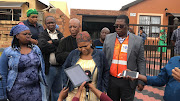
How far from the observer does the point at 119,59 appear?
2914mm

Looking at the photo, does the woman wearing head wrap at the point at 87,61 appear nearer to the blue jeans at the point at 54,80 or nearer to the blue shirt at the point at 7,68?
the blue shirt at the point at 7,68

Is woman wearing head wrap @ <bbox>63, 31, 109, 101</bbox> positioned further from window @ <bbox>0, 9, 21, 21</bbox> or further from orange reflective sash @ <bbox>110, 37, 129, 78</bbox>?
window @ <bbox>0, 9, 21, 21</bbox>

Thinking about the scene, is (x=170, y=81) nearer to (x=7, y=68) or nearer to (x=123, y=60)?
(x=123, y=60)

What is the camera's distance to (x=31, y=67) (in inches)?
113

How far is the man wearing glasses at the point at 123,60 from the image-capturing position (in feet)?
9.46

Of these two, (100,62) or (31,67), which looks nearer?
(100,62)

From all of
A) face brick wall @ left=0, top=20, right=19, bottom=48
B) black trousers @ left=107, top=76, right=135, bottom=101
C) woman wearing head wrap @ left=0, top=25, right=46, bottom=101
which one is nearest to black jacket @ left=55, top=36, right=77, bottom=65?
woman wearing head wrap @ left=0, top=25, right=46, bottom=101

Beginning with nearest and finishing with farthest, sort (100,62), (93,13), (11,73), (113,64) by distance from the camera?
(100,62) < (11,73) < (113,64) < (93,13)

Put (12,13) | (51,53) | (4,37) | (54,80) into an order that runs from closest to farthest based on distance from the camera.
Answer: (51,53) → (54,80) → (4,37) → (12,13)

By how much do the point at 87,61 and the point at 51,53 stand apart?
4.66 feet

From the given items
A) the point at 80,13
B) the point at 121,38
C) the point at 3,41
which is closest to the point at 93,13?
the point at 80,13

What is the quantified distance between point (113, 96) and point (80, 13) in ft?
48.7

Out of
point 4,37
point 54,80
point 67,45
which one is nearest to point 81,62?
point 67,45

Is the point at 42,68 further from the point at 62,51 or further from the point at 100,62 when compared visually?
the point at 100,62
